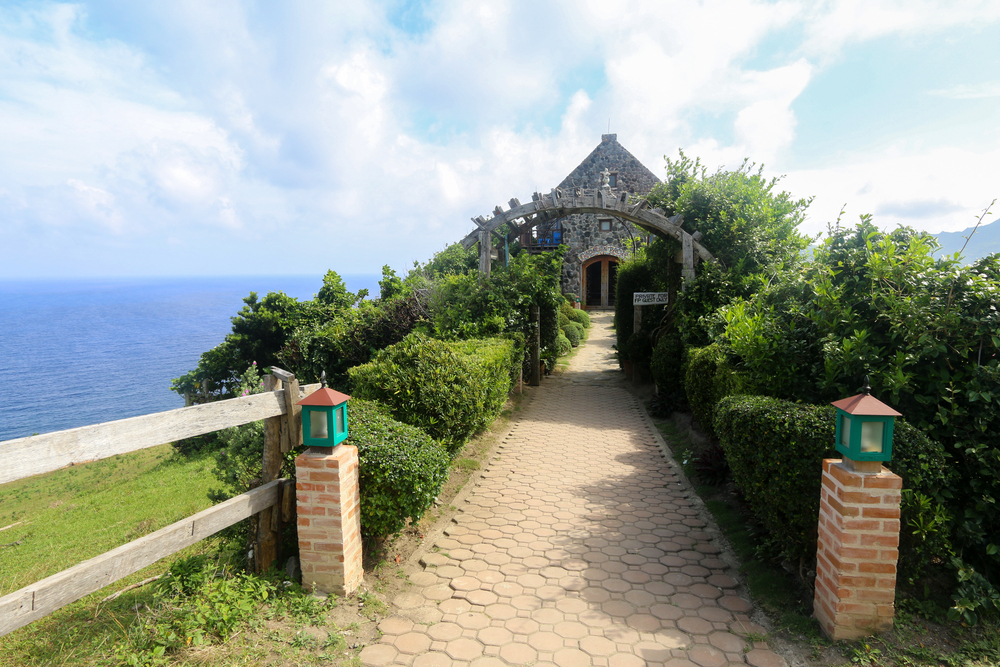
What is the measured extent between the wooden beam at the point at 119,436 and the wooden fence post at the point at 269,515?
19 cm

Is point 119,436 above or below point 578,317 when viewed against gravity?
above

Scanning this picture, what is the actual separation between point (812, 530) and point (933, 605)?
761 millimetres

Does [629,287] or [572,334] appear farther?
[572,334]

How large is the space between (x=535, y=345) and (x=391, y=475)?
7935mm

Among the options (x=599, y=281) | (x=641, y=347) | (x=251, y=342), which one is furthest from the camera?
(x=599, y=281)

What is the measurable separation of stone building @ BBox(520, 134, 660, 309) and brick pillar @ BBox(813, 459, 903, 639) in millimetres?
20220

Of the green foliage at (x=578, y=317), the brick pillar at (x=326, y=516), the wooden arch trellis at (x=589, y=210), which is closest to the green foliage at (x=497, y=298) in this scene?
the wooden arch trellis at (x=589, y=210)

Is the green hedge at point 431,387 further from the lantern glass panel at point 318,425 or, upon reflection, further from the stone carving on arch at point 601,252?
the stone carving on arch at point 601,252

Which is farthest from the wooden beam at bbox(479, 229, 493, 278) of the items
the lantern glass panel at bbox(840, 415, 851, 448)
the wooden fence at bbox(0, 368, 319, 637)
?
the lantern glass panel at bbox(840, 415, 851, 448)

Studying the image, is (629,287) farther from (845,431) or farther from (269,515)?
(269,515)

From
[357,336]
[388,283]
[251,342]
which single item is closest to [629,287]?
[388,283]

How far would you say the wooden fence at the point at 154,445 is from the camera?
237 centimetres

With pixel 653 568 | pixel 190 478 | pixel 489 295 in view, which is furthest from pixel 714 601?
pixel 190 478

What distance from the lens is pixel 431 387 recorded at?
5.38 meters
